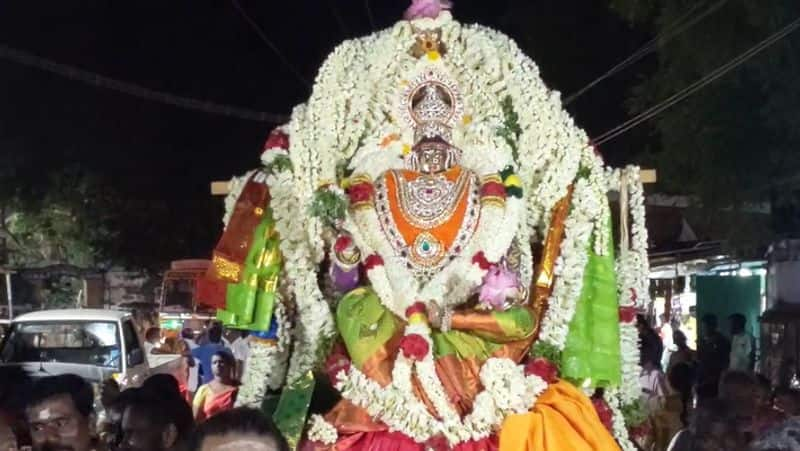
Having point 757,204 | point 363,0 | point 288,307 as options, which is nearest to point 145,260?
point 363,0

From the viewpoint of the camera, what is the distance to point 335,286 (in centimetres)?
595

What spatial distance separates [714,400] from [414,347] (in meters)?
1.60

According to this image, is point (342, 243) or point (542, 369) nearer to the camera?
point (542, 369)

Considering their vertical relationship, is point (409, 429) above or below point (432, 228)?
below

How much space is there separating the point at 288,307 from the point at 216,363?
2.79 meters

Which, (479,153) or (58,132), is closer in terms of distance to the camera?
(479,153)

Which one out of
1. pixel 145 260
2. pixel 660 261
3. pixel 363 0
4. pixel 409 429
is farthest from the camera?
pixel 145 260

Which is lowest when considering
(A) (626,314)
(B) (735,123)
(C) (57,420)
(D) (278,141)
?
(C) (57,420)

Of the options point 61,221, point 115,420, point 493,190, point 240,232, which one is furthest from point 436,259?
point 61,221

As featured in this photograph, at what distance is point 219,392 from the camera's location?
298 inches

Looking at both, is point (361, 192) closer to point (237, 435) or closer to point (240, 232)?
point (240, 232)

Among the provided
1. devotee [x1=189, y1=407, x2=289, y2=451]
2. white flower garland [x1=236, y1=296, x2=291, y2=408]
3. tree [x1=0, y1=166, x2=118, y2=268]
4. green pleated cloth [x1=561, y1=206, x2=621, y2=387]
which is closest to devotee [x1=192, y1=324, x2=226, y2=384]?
white flower garland [x1=236, y1=296, x2=291, y2=408]

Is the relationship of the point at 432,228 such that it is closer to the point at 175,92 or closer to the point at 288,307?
the point at 288,307

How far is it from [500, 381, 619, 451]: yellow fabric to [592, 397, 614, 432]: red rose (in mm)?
175
